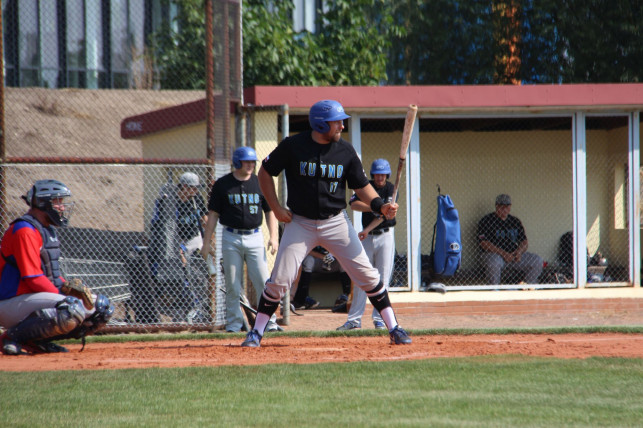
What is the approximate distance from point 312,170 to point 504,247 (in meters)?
5.66

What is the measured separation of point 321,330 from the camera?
848 centimetres

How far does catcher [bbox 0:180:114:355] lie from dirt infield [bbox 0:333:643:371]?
237 mm

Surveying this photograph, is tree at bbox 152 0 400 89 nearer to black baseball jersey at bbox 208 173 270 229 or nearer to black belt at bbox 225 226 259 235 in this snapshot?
black baseball jersey at bbox 208 173 270 229

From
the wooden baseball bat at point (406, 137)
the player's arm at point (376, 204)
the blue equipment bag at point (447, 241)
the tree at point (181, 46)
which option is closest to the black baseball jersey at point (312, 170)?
the player's arm at point (376, 204)

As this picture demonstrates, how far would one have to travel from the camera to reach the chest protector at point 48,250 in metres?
6.50

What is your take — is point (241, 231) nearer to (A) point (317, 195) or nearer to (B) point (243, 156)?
(B) point (243, 156)

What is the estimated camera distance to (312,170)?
644 cm

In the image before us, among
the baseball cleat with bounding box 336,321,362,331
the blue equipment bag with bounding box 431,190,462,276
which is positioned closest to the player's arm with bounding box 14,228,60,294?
the baseball cleat with bounding box 336,321,362,331

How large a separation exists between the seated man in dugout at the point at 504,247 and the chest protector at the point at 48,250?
6.26 metres

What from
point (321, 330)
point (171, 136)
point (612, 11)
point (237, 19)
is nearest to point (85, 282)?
point (321, 330)

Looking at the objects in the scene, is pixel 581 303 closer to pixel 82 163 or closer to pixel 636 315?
pixel 636 315

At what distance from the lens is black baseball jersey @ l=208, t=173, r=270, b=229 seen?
8055 millimetres

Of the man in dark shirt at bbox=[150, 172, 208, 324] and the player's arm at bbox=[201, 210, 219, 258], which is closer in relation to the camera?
the player's arm at bbox=[201, 210, 219, 258]

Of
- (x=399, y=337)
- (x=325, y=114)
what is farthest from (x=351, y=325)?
(x=325, y=114)
